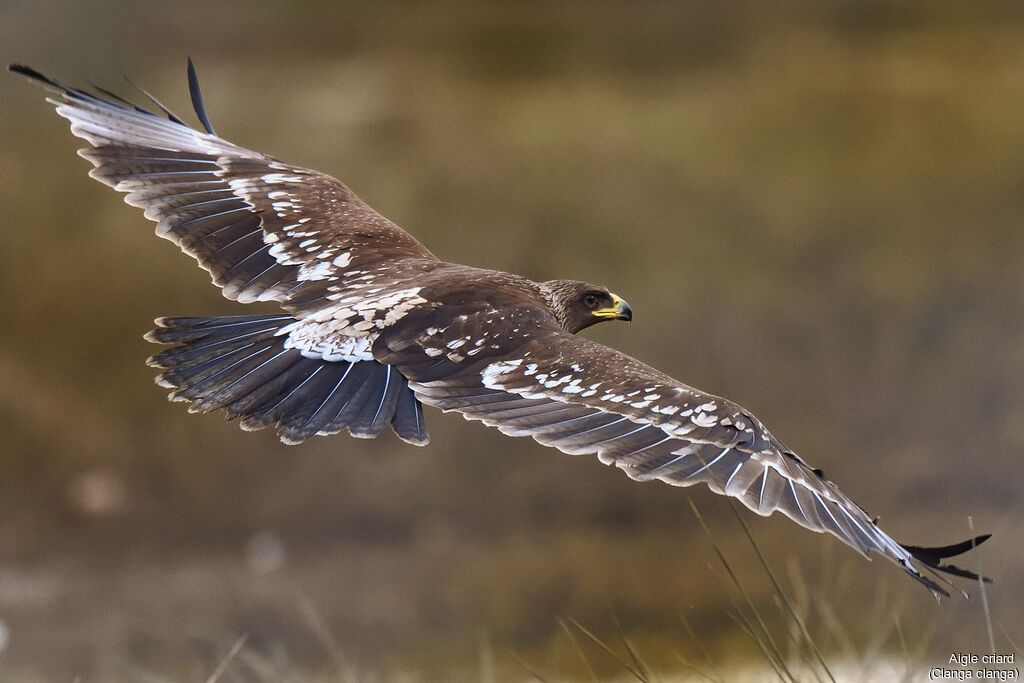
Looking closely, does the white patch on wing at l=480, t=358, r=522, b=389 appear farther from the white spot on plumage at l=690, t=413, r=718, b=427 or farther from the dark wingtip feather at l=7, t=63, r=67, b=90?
the dark wingtip feather at l=7, t=63, r=67, b=90

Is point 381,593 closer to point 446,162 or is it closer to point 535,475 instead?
point 535,475

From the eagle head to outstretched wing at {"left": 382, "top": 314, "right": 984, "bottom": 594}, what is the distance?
11.9 inches

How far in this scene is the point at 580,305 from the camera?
3307 millimetres

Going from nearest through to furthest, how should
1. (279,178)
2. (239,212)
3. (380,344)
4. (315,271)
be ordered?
(380,344) < (315,271) < (239,212) < (279,178)

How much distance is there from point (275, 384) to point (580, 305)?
947mm

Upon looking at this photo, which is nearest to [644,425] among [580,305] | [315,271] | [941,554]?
[941,554]

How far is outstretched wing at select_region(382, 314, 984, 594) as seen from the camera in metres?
2.30

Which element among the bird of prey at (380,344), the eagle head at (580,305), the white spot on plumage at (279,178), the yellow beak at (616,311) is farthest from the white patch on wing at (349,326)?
the white spot on plumage at (279,178)

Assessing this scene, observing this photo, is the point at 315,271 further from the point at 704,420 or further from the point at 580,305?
the point at 704,420

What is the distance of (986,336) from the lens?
15.2ft

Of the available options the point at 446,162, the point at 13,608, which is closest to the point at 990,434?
the point at 446,162

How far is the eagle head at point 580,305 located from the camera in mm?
3285

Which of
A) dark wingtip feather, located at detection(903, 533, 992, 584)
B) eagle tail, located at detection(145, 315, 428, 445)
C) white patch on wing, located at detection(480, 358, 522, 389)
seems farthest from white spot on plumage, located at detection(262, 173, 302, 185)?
dark wingtip feather, located at detection(903, 533, 992, 584)

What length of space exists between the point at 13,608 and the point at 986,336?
4132 mm
